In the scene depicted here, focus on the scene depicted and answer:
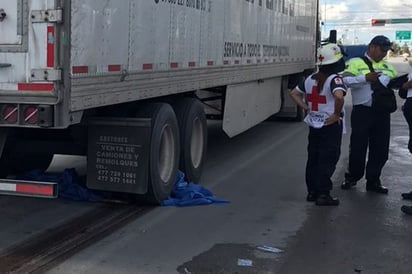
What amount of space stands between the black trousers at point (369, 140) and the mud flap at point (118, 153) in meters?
2.91

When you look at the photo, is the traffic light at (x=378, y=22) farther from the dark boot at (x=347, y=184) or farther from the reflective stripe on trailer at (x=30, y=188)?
the reflective stripe on trailer at (x=30, y=188)

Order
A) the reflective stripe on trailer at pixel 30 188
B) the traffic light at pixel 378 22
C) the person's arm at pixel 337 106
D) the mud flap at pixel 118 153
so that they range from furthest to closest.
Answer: the traffic light at pixel 378 22 → the person's arm at pixel 337 106 → the mud flap at pixel 118 153 → the reflective stripe on trailer at pixel 30 188

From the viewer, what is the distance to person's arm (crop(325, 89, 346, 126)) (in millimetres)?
6629

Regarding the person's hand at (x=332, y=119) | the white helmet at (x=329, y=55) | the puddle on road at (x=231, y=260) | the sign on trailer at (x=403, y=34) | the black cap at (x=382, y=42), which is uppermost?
the sign on trailer at (x=403, y=34)

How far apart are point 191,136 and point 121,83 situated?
2.20m

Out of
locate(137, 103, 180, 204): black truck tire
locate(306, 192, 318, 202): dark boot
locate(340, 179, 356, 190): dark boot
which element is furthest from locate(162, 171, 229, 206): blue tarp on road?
locate(340, 179, 356, 190): dark boot

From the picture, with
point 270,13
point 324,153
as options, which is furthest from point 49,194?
point 270,13

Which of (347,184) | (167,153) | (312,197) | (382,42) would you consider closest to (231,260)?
(167,153)

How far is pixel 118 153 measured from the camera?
605cm

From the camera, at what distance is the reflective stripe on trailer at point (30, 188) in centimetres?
478

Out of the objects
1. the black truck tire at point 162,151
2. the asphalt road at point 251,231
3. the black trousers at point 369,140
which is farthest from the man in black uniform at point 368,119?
the black truck tire at point 162,151

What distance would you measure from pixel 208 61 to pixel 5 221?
331 cm

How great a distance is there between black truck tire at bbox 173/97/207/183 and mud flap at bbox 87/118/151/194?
1.35 metres

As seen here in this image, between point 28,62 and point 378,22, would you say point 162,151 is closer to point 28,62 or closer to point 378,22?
point 28,62
